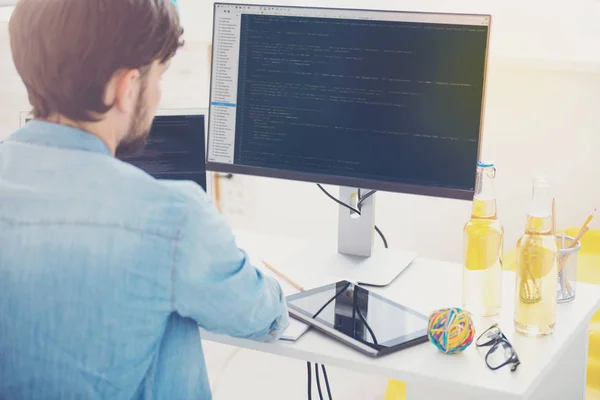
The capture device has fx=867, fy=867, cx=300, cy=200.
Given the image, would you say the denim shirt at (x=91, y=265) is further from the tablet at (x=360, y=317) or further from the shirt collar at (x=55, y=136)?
the tablet at (x=360, y=317)

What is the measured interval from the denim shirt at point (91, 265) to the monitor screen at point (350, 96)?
0.50m

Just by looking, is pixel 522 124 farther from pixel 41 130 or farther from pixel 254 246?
pixel 41 130

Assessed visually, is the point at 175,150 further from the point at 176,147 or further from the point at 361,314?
the point at 361,314

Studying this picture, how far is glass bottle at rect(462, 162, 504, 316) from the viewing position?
4.64 feet

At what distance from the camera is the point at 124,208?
3.65ft

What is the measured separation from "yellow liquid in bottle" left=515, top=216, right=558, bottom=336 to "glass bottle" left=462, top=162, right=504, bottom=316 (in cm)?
7

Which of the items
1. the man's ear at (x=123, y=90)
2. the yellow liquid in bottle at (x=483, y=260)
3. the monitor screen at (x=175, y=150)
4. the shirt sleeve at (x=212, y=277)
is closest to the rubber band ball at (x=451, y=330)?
the yellow liquid in bottle at (x=483, y=260)

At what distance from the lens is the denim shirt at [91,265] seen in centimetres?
111

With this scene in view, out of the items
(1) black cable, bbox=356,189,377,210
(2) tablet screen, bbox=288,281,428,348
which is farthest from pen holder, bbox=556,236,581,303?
(1) black cable, bbox=356,189,377,210

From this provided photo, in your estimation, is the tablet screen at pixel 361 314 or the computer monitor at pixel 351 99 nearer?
the tablet screen at pixel 361 314

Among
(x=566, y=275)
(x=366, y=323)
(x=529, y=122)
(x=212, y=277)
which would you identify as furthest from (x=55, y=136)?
(x=529, y=122)

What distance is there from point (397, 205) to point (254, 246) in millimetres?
793

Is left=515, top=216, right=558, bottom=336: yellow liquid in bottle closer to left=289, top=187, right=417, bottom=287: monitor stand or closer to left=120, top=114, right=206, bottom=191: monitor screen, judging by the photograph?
left=289, top=187, right=417, bottom=287: monitor stand

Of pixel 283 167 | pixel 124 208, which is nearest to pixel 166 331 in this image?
pixel 124 208
